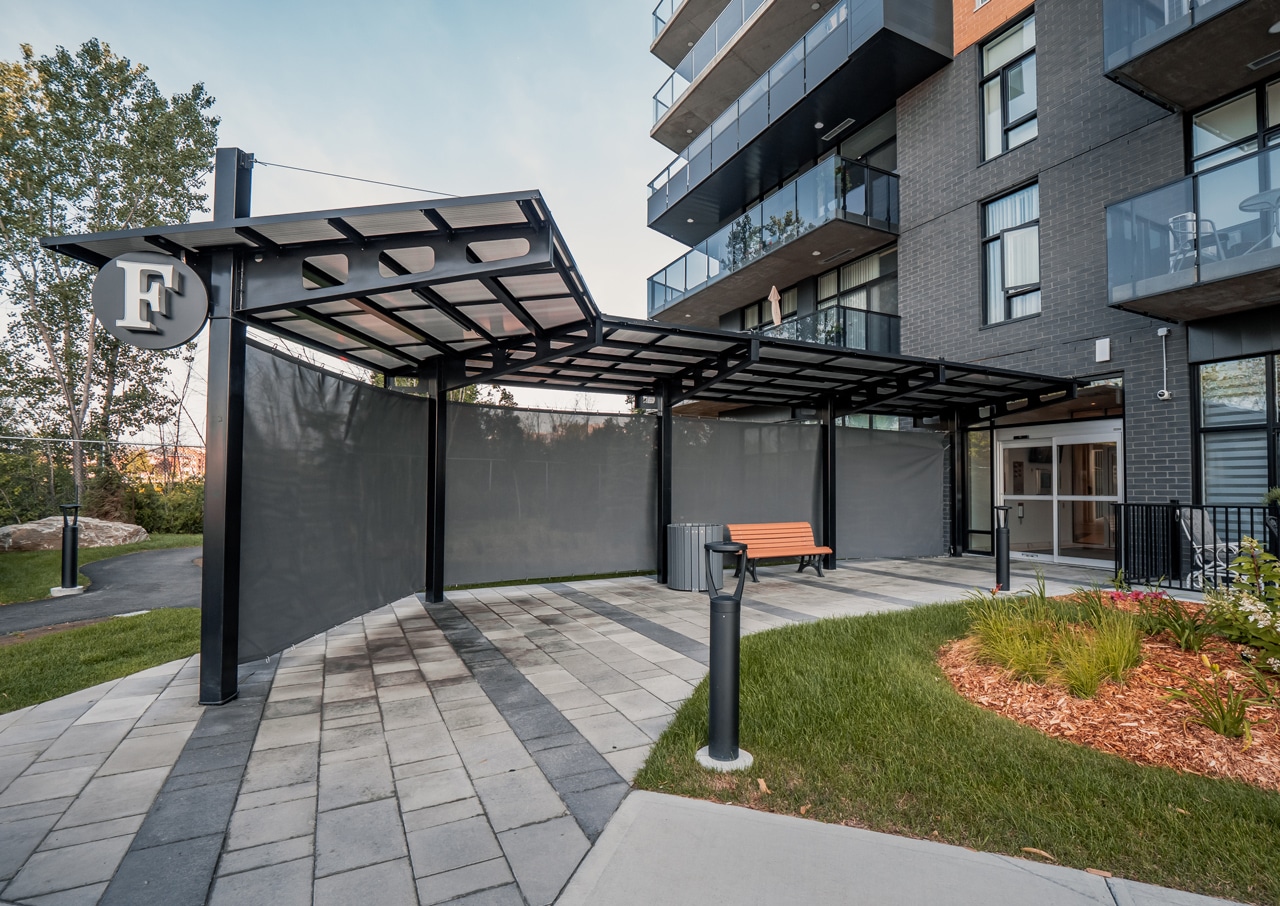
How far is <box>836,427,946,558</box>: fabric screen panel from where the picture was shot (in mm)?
11867

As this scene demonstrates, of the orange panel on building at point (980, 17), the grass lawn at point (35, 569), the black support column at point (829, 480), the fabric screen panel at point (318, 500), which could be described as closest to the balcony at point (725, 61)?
the orange panel on building at point (980, 17)

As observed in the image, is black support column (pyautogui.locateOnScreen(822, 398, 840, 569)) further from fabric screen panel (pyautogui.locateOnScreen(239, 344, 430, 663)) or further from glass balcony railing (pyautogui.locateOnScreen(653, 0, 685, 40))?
glass balcony railing (pyautogui.locateOnScreen(653, 0, 685, 40))

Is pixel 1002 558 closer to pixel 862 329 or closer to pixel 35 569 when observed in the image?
pixel 862 329

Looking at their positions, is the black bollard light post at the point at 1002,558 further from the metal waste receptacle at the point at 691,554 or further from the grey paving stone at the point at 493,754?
the grey paving stone at the point at 493,754

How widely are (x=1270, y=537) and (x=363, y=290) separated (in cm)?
1057

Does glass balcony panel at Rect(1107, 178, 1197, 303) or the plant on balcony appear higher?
the plant on balcony

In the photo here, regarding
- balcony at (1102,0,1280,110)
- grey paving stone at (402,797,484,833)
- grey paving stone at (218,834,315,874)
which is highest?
balcony at (1102,0,1280,110)

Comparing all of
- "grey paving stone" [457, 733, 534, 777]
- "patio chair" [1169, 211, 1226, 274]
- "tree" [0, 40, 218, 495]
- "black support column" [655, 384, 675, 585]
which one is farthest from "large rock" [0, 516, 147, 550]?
"patio chair" [1169, 211, 1226, 274]

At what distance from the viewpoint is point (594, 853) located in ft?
8.12

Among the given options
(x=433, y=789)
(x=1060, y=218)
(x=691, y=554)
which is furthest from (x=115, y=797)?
(x=1060, y=218)

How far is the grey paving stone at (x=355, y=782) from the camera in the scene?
297 centimetres

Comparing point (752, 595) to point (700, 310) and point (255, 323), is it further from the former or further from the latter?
point (700, 310)

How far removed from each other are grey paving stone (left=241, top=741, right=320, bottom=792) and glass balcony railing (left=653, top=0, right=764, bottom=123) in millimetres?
18785

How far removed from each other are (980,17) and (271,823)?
16846mm
